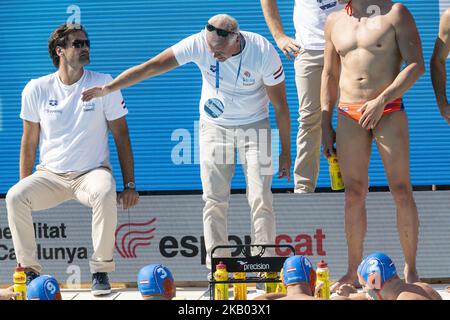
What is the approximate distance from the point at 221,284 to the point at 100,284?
116cm

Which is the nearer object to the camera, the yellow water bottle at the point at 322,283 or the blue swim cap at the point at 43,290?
the blue swim cap at the point at 43,290

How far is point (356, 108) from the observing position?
686cm

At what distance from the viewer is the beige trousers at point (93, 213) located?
739 cm

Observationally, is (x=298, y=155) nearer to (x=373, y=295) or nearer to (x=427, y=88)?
(x=427, y=88)

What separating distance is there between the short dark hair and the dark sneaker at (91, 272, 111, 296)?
162cm

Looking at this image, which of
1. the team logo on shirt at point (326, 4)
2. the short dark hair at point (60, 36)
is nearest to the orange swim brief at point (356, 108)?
the team logo on shirt at point (326, 4)

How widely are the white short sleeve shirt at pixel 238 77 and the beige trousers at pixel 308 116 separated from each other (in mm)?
371

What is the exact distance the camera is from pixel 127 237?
26.2ft

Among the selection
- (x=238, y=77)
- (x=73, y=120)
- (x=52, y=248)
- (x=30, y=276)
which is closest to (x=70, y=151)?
(x=73, y=120)

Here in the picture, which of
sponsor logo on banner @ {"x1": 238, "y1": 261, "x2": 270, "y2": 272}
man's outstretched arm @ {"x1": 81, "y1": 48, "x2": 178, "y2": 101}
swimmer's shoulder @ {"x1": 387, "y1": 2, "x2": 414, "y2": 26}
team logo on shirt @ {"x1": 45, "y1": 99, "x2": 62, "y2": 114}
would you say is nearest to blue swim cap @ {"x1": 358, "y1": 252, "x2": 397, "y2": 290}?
sponsor logo on banner @ {"x1": 238, "y1": 261, "x2": 270, "y2": 272}

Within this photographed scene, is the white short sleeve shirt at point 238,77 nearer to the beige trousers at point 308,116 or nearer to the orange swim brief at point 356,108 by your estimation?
the beige trousers at point 308,116

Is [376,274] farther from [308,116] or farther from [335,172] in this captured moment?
[308,116]

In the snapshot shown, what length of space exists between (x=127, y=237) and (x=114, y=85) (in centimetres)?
121

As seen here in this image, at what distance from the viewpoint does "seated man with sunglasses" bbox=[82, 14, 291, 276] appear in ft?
23.8
